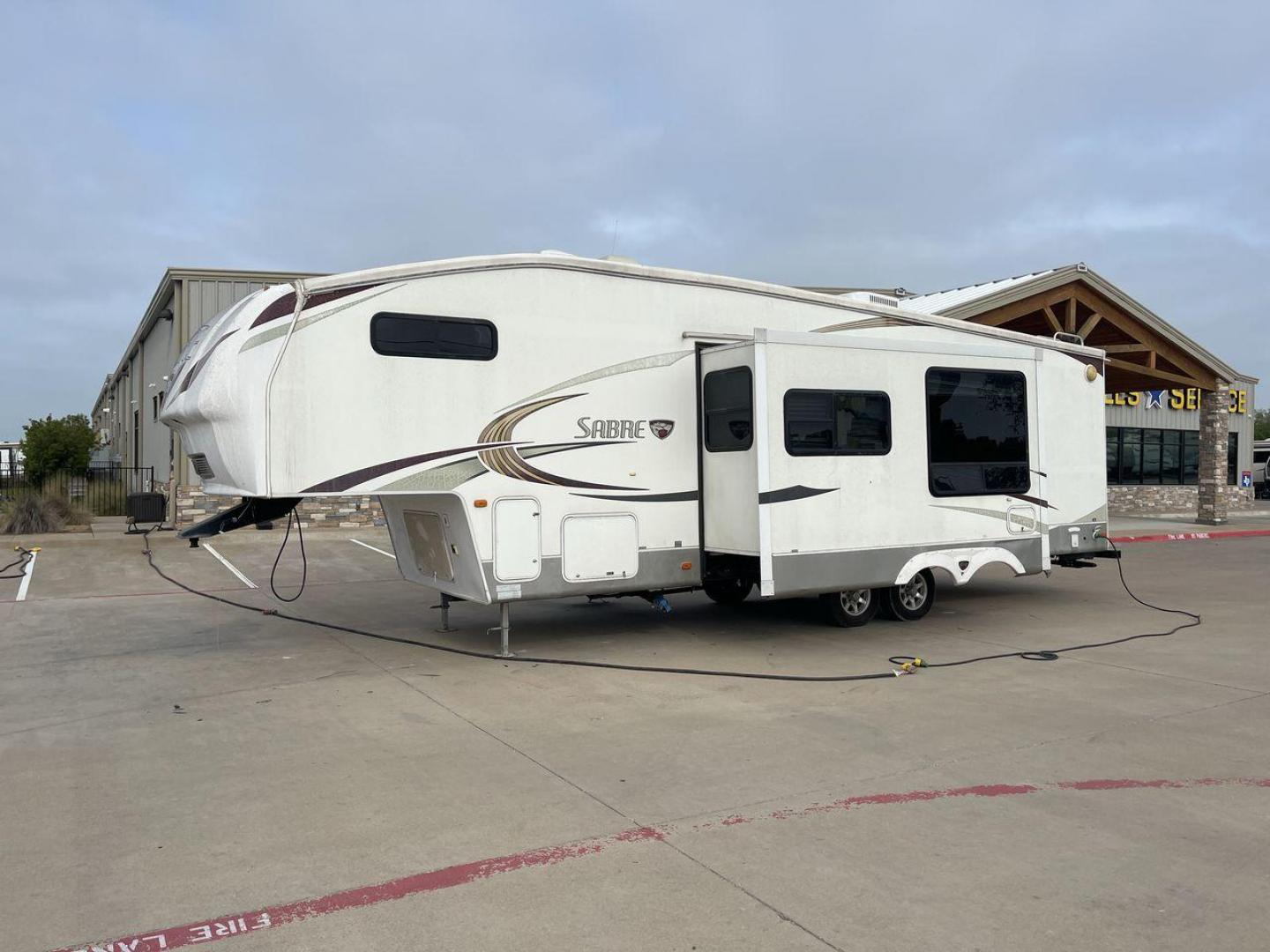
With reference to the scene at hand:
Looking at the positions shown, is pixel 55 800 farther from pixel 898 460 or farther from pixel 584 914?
pixel 898 460

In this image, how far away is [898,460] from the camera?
941 cm

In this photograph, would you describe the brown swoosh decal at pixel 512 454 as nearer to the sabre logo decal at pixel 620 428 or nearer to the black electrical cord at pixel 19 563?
the sabre logo decal at pixel 620 428

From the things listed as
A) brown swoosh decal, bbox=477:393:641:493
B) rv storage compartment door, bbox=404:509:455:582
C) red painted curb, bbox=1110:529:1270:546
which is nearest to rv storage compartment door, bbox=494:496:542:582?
brown swoosh decal, bbox=477:393:641:493

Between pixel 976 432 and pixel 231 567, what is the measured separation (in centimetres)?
1107

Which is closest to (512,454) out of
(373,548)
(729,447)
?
(729,447)

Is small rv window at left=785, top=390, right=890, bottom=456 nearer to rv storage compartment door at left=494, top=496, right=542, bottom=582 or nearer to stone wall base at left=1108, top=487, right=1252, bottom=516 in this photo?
rv storage compartment door at left=494, top=496, right=542, bottom=582

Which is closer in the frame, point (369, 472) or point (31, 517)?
point (369, 472)

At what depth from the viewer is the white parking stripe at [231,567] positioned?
13.6m

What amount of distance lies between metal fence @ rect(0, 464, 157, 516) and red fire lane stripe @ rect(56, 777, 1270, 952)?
62.9 ft

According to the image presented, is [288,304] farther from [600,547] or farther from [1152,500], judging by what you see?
[1152,500]

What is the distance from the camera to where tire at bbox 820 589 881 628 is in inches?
385

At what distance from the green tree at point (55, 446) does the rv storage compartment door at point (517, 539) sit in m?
24.0

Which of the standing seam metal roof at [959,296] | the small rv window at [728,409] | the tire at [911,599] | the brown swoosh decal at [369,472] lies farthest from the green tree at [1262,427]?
the brown swoosh decal at [369,472]

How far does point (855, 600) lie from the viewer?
32.6 ft
